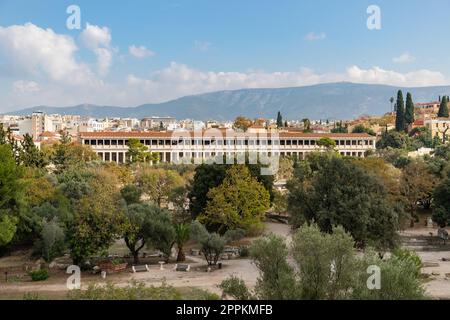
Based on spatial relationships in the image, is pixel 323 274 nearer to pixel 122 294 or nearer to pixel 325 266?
pixel 325 266

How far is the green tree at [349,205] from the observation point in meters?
24.6

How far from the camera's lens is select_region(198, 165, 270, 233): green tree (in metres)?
30.5

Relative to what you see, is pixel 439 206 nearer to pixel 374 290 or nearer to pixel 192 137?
pixel 374 290

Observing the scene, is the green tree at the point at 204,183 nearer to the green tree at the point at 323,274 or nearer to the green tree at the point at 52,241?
the green tree at the point at 52,241

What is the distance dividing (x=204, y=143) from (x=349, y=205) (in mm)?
56813

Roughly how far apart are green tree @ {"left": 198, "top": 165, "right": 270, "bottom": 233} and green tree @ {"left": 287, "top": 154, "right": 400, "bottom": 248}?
184 inches

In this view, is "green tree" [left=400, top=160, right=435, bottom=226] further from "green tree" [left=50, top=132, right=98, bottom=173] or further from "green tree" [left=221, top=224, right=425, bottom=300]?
"green tree" [left=50, top=132, right=98, bottom=173]

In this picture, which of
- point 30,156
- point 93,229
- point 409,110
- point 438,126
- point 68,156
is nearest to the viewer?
point 93,229

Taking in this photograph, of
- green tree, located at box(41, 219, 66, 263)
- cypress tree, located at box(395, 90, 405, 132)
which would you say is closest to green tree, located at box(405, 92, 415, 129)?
cypress tree, located at box(395, 90, 405, 132)

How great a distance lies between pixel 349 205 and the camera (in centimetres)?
2464

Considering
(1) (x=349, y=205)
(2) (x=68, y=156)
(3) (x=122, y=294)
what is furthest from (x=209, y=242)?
(2) (x=68, y=156)

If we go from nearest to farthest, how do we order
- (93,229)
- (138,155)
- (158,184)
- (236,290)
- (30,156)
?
(236,290)
(93,229)
(30,156)
(158,184)
(138,155)
